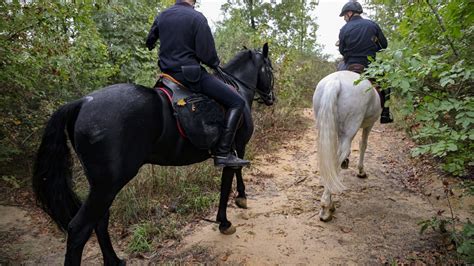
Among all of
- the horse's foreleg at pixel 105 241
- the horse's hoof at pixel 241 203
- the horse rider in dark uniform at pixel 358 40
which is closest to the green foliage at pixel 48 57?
the horse's foreleg at pixel 105 241

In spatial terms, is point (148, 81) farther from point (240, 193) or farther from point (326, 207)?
point (326, 207)

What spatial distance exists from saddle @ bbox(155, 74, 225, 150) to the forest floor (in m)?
1.38

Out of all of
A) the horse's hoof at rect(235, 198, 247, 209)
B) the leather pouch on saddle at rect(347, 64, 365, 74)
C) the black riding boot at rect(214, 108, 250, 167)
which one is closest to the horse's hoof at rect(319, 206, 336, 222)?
the horse's hoof at rect(235, 198, 247, 209)

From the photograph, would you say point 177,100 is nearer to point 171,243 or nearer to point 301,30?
point 171,243

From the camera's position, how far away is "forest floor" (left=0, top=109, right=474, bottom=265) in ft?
11.4

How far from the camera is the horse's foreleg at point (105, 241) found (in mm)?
3119

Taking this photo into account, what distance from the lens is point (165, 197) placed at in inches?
188

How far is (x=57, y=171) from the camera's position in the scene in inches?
115

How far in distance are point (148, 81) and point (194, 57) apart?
313 centimetres

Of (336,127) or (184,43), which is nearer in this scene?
(184,43)

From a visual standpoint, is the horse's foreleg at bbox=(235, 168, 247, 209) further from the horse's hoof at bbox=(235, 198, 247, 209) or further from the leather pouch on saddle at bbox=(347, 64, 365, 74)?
the leather pouch on saddle at bbox=(347, 64, 365, 74)

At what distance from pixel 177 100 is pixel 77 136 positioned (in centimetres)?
98

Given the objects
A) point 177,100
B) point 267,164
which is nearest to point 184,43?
point 177,100

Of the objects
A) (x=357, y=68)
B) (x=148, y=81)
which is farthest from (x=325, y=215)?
(x=148, y=81)
